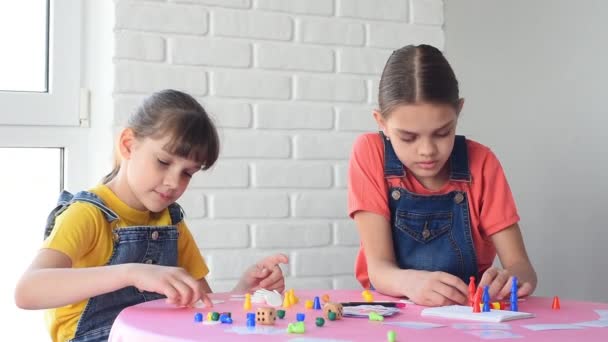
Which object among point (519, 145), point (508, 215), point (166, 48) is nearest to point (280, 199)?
point (166, 48)

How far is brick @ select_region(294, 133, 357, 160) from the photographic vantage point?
2.24 m

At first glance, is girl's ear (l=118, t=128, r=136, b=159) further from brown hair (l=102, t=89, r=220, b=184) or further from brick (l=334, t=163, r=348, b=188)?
brick (l=334, t=163, r=348, b=188)

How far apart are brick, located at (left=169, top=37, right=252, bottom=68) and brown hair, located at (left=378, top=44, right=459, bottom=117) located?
594 mm

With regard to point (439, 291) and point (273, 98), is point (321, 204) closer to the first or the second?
point (273, 98)

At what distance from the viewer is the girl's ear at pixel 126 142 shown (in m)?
1.63

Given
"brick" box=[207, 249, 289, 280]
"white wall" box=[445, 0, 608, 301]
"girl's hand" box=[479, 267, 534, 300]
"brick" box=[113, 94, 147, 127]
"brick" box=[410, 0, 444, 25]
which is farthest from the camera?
"white wall" box=[445, 0, 608, 301]

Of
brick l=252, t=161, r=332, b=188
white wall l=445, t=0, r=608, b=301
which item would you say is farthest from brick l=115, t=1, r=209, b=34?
white wall l=445, t=0, r=608, b=301

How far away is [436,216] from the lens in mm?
1666

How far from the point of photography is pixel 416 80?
160 cm

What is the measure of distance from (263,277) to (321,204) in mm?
657

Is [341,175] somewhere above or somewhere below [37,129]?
below

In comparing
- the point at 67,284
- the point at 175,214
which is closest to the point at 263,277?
the point at 175,214

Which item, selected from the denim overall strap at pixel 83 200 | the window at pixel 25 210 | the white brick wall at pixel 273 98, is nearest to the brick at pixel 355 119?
the white brick wall at pixel 273 98

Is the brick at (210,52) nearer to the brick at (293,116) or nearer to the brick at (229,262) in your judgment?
the brick at (293,116)
